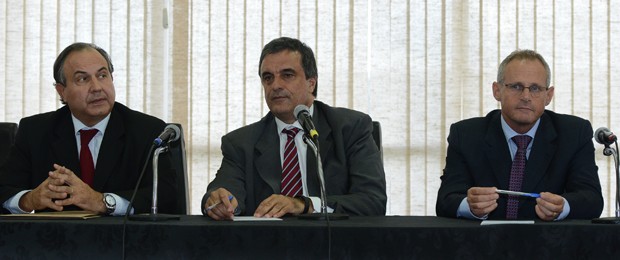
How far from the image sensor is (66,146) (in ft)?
10.3

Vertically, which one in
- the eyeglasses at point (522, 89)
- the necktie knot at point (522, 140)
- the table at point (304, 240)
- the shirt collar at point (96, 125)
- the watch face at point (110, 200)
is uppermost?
the eyeglasses at point (522, 89)

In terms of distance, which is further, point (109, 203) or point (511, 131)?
point (511, 131)

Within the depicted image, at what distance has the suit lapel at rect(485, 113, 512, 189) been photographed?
2967 mm

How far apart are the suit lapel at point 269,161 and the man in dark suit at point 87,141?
1.13 ft

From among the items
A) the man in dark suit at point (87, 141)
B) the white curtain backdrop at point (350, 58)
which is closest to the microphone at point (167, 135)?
the man in dark suit at point (87, 141)

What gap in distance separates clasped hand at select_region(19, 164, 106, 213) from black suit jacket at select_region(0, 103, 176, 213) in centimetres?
27

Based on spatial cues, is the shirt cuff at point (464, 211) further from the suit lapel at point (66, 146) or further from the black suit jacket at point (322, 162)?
the suit lapel at point (66, 146)

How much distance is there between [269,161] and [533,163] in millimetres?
968

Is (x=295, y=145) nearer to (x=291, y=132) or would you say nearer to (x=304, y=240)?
(x=291, y=132)

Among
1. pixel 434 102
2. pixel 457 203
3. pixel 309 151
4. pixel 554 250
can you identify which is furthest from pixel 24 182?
pixel 434 102

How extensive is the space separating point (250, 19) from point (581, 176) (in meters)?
2.72

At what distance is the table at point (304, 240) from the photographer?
6.84ft

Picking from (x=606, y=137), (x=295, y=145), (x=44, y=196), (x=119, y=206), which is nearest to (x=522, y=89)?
(x=606, y=137)

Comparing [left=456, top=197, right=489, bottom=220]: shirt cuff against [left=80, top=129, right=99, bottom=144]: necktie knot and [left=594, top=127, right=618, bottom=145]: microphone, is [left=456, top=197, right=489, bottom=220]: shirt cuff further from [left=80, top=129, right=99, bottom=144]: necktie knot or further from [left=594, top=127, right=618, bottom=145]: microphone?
[left=80, top=129, right=99, bottom=144]: necktie knot
